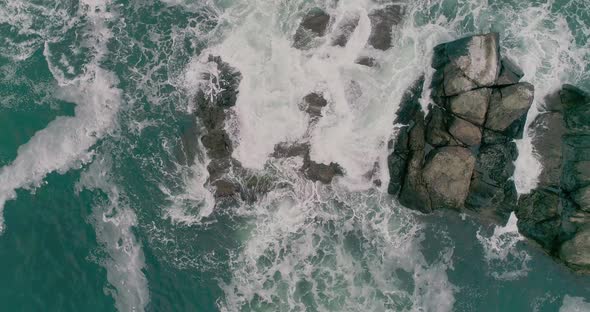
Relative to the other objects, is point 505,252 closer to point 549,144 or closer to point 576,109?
point 549,144

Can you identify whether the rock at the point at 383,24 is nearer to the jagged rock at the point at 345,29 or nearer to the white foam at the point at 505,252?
the jagged rock at the point at 345,29

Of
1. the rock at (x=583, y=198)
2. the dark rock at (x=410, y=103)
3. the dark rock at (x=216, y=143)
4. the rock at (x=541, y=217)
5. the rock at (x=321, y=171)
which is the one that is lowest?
the rock at (x=541, y=217)

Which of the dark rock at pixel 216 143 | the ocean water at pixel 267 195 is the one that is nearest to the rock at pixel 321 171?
the ocean water at pixel 267 195

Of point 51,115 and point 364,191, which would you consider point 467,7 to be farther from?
point 51,115

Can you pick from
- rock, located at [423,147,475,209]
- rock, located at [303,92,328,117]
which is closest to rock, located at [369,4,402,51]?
rock, located at [303,92,328,117]

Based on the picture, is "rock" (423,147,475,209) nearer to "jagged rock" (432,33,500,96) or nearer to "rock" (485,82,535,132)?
"rock" (485,82,535,132)

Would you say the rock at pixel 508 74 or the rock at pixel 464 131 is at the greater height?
the rock at pixel 508 74

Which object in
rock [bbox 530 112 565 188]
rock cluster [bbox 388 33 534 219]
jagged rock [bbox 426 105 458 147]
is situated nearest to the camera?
rock cluster [bbox 388 33 534 219]
